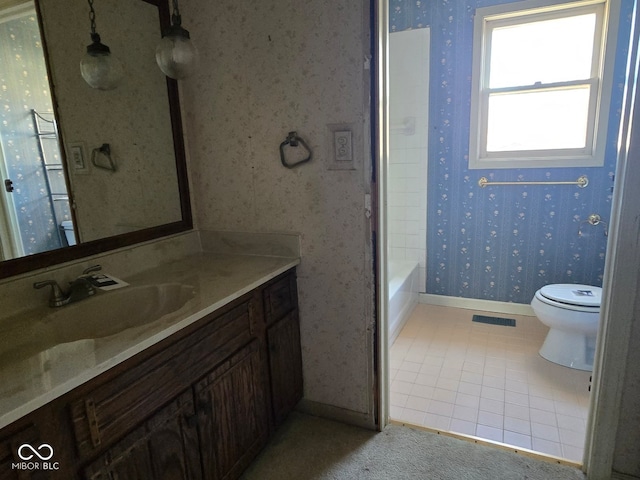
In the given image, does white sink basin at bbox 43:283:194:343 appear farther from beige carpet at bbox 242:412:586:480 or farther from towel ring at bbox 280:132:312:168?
beige carpet at bbox 242:412:586:480

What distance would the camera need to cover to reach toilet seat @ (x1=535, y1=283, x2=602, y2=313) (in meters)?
2.24

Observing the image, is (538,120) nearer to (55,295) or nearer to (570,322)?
Result: (570,322)

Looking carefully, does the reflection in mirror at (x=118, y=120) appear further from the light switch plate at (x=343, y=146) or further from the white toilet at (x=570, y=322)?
the white toilet at (x=570, y=322)

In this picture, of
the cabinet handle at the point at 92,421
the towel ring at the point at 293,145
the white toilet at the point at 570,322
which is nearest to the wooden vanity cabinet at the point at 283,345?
the towel ring at the point at 293,145

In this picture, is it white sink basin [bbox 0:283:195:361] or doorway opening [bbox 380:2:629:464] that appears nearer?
white sink basin [bbox 0:283:195:361]

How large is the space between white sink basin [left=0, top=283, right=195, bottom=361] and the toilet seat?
2.09 m

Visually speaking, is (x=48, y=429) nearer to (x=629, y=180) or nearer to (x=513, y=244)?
(x=629, y=180)

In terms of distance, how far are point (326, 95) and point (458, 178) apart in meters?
1.79

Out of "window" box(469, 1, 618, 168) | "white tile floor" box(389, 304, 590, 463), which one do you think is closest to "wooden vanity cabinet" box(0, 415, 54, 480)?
"white tile floor" box(389, 304, 590, 463)

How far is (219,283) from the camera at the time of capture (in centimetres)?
146

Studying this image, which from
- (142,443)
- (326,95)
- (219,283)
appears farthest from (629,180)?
(142,443)

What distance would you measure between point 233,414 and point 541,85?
2895 mm

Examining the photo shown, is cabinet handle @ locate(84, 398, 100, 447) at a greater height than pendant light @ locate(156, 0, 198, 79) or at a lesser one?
lesser

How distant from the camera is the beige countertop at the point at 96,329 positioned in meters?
0.84
